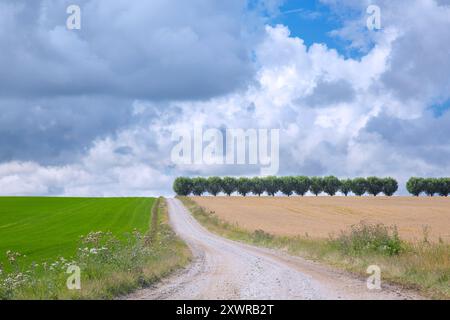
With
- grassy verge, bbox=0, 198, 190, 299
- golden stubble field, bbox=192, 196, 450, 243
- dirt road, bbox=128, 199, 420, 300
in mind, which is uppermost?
grassy verge, bbox=0, 198, 190, 299

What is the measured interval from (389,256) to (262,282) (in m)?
7.48

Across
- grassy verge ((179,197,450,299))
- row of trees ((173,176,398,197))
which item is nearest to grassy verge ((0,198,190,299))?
grassy verge ((179,197,450,299))

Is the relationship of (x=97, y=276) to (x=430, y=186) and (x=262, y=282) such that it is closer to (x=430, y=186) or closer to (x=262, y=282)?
(x=262, y=282)

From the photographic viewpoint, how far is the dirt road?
15734 mm

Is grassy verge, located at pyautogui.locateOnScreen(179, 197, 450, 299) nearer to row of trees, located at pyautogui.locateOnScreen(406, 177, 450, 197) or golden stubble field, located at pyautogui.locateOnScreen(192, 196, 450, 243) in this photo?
golden stubble field, located at pyautogui.locateOnScreen(192, 196, 450, 243)

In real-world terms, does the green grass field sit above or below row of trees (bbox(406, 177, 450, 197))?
below

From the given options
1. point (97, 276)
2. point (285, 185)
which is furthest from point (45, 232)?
point (285, 185)

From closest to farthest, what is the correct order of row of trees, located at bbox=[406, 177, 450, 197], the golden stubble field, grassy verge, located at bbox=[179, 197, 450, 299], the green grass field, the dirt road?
the dirt road < grassy verge, located at bbox=[179, 197, 450, 299] < the green grass field < the golden stubble field < row of trees, located at bbox=[406, 177, 450, 197]

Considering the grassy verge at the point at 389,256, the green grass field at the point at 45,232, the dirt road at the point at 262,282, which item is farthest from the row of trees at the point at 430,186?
the dirt road at the point at 262,282

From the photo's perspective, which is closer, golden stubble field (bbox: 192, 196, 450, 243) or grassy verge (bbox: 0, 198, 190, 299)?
grassy verge (bbox: 0, 198, 190, 299)

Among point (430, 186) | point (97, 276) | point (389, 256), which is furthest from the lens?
point (430, 186)

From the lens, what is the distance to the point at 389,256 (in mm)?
23469

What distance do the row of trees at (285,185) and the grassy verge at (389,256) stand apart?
6184 inches

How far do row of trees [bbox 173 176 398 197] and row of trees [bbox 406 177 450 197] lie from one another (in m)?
6.23
